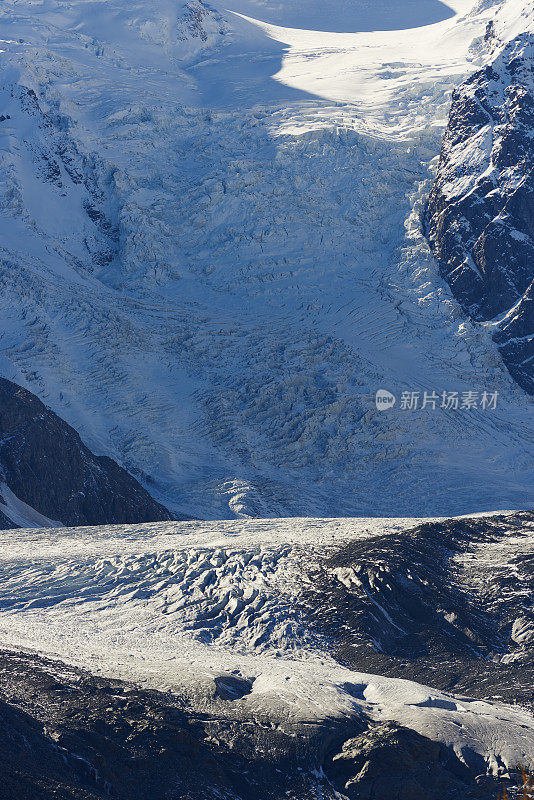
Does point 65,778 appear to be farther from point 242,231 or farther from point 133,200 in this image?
point 133,200

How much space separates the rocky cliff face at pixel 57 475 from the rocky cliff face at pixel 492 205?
34.2m

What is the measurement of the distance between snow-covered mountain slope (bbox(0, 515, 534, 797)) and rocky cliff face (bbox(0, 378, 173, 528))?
40.7ft

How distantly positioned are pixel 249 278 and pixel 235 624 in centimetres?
5177

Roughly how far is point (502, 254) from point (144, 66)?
4880 centimetres

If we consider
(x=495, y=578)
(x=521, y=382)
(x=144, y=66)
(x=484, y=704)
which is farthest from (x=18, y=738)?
(x=144, y=66)

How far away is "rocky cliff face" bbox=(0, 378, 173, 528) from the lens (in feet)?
199

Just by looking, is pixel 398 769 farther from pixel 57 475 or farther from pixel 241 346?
pixel 241 346

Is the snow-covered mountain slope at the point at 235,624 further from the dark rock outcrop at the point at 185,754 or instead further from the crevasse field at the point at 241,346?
the dark rock outcrop at the point at 185,754

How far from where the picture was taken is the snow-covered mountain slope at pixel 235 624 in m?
26.9

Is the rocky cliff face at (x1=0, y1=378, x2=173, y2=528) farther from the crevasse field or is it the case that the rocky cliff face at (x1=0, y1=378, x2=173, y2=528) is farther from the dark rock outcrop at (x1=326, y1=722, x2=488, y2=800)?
the dark rock outcrop at (x1=326, y1=722, x2=488, y2=800)

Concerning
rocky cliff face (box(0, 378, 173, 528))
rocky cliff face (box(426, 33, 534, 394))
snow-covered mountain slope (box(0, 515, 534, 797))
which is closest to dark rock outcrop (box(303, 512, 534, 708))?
snow-covered mountain slope (box(0, 515, 534, 797))

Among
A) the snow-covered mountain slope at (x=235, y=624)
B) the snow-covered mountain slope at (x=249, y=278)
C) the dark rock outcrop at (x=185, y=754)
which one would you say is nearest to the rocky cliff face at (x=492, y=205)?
the snow-covered mountain slope at (x=249, y=278)

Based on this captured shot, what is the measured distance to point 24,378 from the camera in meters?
72.2

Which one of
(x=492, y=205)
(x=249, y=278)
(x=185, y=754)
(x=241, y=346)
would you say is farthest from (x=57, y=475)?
(x=492, y=205)
